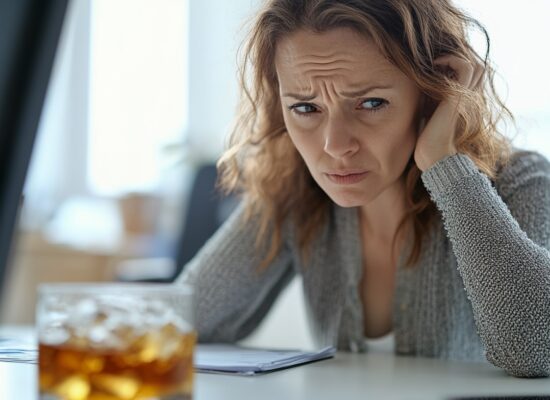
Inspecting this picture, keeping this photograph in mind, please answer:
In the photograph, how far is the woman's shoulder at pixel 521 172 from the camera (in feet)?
4.70

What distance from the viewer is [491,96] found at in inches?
56.2

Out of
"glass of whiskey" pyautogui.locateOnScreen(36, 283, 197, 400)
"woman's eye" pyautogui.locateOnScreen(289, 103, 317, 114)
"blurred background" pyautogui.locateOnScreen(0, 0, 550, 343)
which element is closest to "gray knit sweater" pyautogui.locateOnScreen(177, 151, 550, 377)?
"woman's eye" pyautogui.locateOnScreen(289, 103, 317, 114)

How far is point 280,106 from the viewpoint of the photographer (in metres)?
1.55

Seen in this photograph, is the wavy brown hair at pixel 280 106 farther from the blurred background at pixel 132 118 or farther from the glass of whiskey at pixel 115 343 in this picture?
the blurred background at pixel 132 118

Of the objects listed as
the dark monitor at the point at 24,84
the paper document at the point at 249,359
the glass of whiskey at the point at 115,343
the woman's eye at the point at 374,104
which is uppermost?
the dark monitor at the point at 24,84

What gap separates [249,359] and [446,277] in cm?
50

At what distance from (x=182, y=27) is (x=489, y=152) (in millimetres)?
3334

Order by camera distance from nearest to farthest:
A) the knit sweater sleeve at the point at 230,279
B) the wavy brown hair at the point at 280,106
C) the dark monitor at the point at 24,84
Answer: the wavy brown hair at the point at 280,106 → the knit sweater sleeve at the point at 230,279 → the dark monitor at the point at 24,84

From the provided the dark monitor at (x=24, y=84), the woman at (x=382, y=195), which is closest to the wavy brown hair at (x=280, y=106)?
the woman at (x=382, y=195)

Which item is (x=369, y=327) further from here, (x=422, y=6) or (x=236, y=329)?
(x=422, y=6)

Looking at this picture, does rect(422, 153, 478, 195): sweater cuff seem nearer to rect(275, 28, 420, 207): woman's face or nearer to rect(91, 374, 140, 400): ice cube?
rect(275, 28, 420, 207): woman's face

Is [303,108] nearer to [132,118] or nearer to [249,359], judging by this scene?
[249,359]

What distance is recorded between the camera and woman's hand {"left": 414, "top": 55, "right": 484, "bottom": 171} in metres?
1.35

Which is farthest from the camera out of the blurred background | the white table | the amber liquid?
the blurred background
